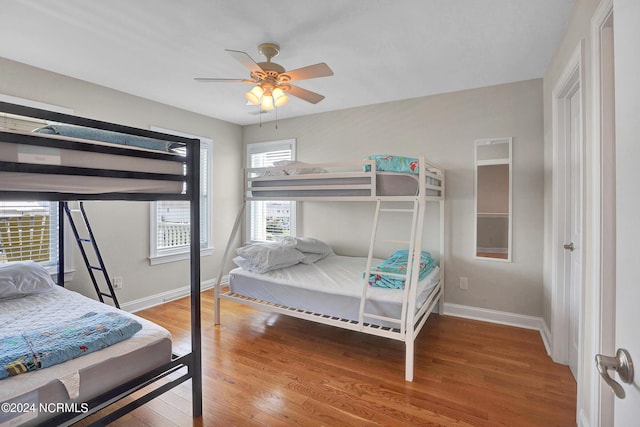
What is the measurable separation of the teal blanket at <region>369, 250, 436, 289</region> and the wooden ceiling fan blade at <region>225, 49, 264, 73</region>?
5.95ft

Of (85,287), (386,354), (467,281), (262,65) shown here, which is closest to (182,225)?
(85,287)

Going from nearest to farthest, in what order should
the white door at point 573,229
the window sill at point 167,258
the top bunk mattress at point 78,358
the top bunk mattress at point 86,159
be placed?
the top bunk mattress at point 86,159, the top bunk mattress at point 78,358, the white door at point 573,229, the window sill at point 167,258

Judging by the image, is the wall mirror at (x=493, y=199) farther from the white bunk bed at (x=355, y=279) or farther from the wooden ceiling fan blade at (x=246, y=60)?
the wooden ceiling fan blade at (x=246, y=60)

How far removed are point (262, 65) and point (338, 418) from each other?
2.33 metres

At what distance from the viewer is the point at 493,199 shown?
10.1 ft

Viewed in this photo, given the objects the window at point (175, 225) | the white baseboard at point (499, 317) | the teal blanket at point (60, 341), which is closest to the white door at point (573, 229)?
the white baseboard at point (499, 317)

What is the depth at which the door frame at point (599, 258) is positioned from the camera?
4.33 feet

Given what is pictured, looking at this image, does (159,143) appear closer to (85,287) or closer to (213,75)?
(213,75)

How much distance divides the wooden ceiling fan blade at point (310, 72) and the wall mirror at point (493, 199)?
Answer: 6.44 ft

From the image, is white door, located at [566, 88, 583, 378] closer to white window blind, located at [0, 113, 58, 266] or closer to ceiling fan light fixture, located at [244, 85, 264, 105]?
ceiling fan light fixture, located at [244, 85, 264, 105]

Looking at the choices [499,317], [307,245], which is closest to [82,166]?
[307,245]

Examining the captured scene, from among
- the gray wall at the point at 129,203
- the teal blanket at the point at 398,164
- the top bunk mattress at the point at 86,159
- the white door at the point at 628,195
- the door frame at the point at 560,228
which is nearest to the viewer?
the white door at the point at 628,195

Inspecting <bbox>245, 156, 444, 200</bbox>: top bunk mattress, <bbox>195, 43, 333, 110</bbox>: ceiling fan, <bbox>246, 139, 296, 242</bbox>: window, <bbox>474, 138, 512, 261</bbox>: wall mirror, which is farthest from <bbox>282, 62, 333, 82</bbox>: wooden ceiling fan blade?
<bbox>246, 139, 296, 242</bbox>: window

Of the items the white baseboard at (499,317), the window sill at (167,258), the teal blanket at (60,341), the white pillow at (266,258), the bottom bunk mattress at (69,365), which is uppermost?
the white pillow at (266,258)
